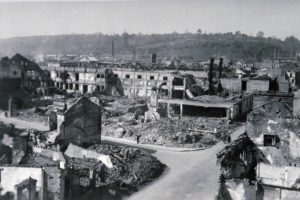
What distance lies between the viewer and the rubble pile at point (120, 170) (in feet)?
61.3

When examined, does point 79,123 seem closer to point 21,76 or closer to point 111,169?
point 111,169

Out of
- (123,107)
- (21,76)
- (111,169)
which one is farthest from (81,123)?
(21,76)

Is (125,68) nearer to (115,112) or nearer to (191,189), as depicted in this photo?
(115,112)

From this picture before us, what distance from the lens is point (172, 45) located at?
10538 cm

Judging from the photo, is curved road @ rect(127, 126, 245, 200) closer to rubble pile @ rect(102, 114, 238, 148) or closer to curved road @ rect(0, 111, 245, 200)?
curved road @ rect(0, 111, 245, 200)

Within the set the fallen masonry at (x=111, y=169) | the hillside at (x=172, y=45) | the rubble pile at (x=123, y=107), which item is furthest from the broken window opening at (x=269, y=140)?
the hillside at (x=172, y=45)

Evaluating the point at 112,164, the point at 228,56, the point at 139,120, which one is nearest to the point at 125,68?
the point at 139,120

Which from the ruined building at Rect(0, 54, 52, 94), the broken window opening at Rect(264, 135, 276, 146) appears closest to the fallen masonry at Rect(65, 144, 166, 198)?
the broken window opening at Rect(264, 135, 276, 146)

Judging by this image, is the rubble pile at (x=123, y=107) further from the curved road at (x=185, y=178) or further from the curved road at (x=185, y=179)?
the curved road at (x=185, y=179)

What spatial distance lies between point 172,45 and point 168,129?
76502 mm

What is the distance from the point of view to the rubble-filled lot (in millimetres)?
28672

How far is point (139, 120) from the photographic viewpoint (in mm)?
35000

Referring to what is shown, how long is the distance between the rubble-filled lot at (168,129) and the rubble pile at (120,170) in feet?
18.8

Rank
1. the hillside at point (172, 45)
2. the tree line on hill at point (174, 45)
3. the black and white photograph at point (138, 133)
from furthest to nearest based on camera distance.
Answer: the hillside at point (172, 45)
the tree line on hill at point (174, 45)
the black and white photograph at point (138, 133)
